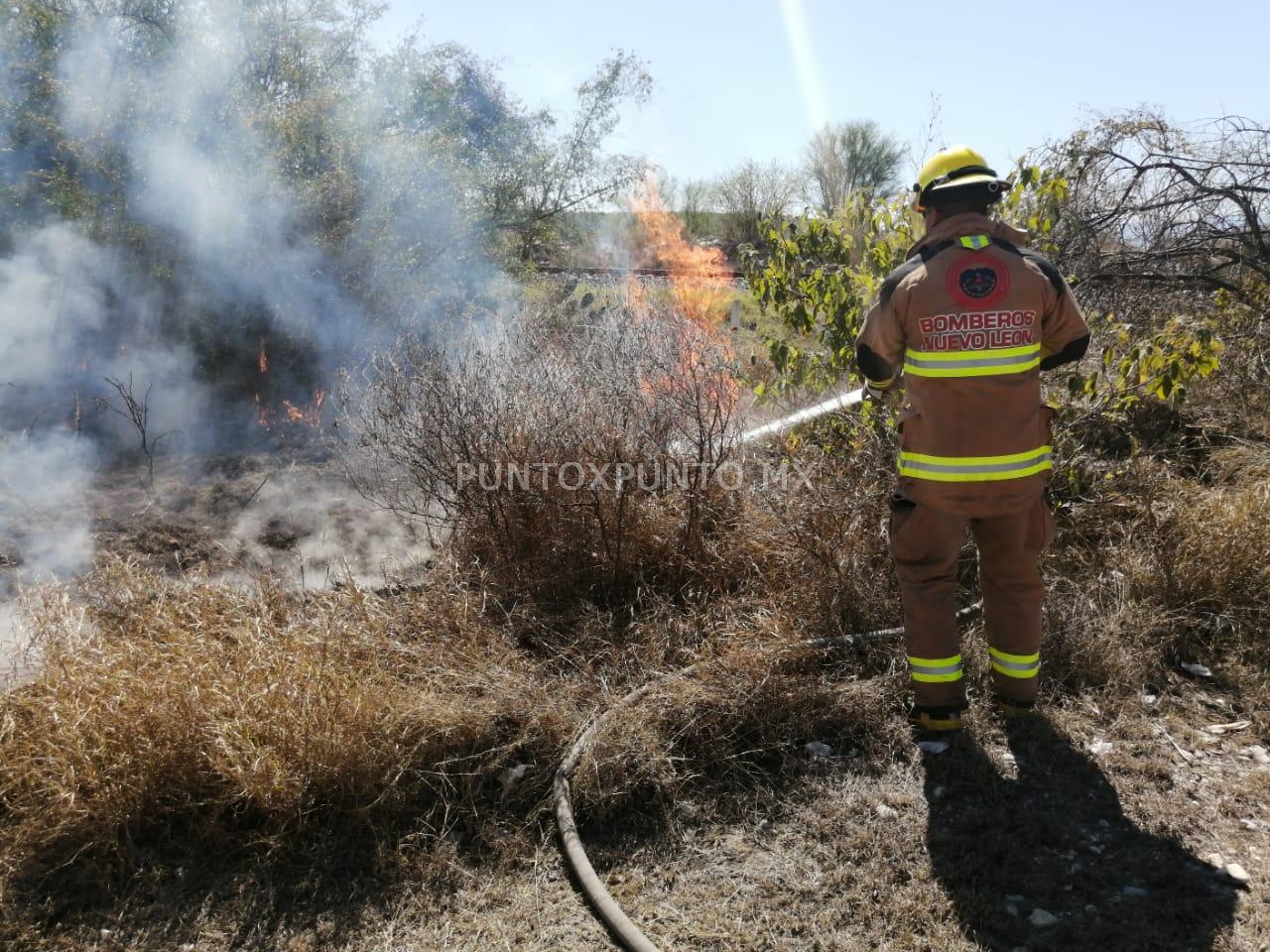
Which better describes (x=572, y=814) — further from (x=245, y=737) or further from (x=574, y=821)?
(x=245, y=737)

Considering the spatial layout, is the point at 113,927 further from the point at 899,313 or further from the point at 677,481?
the point at 899,313

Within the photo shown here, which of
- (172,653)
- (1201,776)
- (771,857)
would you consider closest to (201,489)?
(172,653)

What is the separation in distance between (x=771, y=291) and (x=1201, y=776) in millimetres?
2880

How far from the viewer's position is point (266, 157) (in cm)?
835

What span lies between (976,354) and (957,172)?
696 mm

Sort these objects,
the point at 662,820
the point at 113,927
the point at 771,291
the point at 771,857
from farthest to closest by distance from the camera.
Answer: the point at 771,291
the point at 662,820
the point at 771,857
the point at 113,927

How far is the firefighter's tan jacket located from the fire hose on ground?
32.5 inches

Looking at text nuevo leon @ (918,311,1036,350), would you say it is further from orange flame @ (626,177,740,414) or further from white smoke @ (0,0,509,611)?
white smoke @ (0,0,509,611)

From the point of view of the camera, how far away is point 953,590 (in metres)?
3.20

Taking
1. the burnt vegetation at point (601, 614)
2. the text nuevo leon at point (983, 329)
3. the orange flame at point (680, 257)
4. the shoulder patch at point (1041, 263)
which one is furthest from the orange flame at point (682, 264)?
the text nuevo leon at point (983, 329)

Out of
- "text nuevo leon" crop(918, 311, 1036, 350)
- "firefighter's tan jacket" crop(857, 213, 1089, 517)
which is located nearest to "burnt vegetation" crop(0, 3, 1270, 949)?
"firefighter's tan jacket" crop(857, 213, 1089, 517)

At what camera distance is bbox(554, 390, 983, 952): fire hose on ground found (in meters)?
2.44

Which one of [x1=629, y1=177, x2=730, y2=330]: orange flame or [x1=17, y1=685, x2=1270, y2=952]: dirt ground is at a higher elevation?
[x1=629, y1=177, x2=730, y2=330]: orange flame

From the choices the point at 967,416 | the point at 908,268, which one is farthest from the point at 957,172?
the point at 967,416
